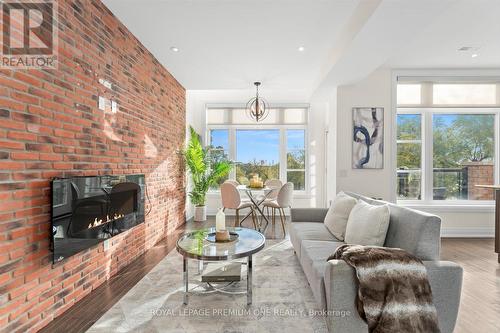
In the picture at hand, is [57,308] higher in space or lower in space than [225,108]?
lower

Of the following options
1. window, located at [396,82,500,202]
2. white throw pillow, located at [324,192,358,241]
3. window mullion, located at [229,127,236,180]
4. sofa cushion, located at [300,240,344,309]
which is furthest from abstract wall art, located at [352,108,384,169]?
window mullion, located at [229,127,236,180]

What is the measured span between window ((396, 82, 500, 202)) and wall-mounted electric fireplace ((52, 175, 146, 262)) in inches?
167

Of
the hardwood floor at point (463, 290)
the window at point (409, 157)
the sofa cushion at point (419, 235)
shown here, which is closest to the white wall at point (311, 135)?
the window at point (409, 157)

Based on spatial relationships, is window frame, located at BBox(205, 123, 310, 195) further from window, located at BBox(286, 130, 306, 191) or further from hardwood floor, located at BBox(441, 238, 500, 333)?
hardwood floor, located at BBox(441, 238, 500, 333)

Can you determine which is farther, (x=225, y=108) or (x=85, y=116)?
(x=225, y=108)

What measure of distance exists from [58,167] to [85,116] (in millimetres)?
570

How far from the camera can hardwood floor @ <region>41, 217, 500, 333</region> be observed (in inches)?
77.4

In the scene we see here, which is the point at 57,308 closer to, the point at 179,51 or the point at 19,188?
the point at 19,188

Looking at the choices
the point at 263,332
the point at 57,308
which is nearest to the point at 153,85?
the point at 57,308

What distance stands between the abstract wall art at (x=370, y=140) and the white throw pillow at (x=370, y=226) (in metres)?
2.04

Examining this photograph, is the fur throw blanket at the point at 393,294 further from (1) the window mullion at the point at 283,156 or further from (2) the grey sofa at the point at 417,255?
(1) the window mullion at the point at 283,156

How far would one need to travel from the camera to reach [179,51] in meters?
3.71

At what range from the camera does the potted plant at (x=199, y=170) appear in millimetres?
5262

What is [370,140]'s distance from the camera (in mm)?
4242
